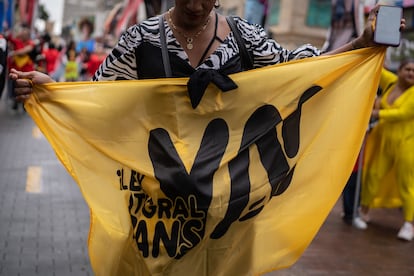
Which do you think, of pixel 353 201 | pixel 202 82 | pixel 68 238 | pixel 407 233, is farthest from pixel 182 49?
pixel 353 201

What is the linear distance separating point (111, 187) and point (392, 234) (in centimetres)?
453

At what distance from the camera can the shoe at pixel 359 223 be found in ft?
23.4

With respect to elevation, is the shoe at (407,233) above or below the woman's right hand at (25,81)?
below

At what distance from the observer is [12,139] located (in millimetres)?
11844

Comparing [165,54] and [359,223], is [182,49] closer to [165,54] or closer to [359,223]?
[165,54]

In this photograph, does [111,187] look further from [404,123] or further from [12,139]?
[12,139]

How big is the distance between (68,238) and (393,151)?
3335 mm

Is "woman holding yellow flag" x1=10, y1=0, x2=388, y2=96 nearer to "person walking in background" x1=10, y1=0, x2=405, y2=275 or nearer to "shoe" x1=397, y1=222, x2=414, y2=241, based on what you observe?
"person walking in background" x1=10, y1=0, x2=405, y2=275

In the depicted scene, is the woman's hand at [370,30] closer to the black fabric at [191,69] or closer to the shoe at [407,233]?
the black fabric at [191,69]

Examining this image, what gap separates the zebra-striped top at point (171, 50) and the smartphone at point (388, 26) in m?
0.44

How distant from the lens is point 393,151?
702cm

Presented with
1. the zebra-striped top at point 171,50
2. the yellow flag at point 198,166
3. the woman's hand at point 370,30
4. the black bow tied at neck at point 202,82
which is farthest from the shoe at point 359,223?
the black bow tied at neck at point 202,82

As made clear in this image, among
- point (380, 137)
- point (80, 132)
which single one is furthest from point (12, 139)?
point (80, 132)

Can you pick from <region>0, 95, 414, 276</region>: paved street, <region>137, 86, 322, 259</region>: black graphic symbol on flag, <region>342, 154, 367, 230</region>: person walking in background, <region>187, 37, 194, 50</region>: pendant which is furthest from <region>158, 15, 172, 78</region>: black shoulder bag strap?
<region>342, 154, 367, 230</region>: person walking in background
